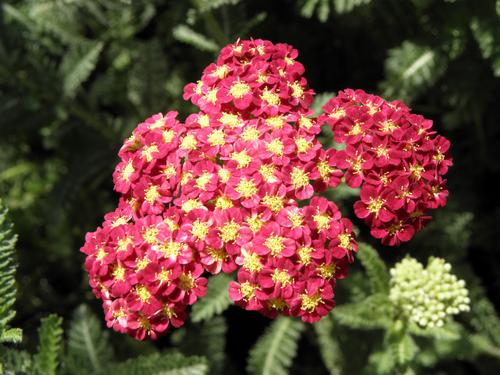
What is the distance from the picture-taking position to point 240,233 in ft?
7.36

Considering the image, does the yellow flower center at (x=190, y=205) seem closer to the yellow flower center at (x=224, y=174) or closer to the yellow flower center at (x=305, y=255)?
the yellow flower center at (x=224, y=174)

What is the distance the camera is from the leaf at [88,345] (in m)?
3.20

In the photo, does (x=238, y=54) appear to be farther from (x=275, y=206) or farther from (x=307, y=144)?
(x=275, y=206)

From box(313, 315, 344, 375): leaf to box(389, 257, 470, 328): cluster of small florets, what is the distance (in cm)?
89

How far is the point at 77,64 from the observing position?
374 cm

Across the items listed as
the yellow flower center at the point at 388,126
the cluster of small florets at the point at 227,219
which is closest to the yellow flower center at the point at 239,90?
the cluster of small florets at the point at 227,219

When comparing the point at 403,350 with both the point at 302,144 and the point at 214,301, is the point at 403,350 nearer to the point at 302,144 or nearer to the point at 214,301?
the point at 214,301

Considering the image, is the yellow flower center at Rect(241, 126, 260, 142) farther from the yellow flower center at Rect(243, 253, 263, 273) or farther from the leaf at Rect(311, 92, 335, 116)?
the leaf at Rect(311, 92, 335, 116)

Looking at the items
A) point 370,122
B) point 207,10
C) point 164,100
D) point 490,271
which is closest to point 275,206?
point 370,122

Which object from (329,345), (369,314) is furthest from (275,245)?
(329,345)

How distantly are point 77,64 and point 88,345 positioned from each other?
178cm

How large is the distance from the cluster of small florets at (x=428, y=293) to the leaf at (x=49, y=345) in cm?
157

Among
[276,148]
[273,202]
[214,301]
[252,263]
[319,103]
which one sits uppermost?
[319,103]

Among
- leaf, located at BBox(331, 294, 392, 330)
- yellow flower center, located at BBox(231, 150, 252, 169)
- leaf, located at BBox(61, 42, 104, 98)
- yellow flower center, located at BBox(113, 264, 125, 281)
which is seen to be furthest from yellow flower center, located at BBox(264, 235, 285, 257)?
leaf, located at BBox(61, 42, 104, 98)
